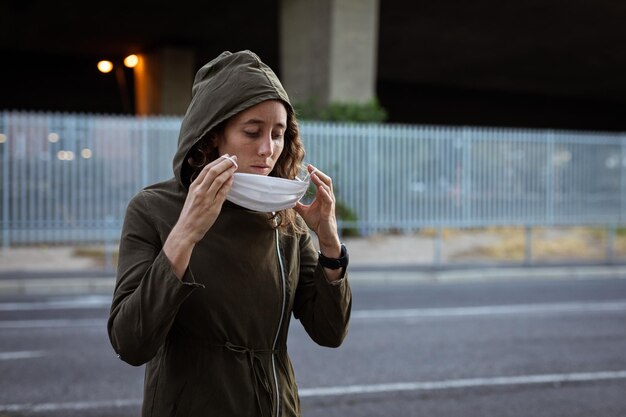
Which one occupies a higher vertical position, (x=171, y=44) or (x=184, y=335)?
(x=171, y=44)

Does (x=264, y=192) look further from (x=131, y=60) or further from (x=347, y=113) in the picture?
(x=347, y=113)

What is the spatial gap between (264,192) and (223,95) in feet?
0.84

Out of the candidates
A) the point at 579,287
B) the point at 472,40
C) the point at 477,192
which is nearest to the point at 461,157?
the point at 477,192

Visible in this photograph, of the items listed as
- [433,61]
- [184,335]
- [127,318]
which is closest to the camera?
[127,318]

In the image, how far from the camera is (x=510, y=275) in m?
13.4

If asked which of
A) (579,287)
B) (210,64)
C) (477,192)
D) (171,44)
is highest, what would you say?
(171,44)

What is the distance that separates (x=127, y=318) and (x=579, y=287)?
1182 centimetres

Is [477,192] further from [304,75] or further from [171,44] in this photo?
[171,44]

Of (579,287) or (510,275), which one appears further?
Answer: (510,275)

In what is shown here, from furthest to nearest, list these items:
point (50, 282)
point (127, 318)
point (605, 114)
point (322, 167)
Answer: point (605, 114) → point (322, 167) → point (50, 282) → point (127, 318)

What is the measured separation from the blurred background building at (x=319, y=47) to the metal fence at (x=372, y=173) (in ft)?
5.72

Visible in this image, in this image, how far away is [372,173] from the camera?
15.4 metres

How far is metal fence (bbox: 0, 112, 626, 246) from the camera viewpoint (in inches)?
548

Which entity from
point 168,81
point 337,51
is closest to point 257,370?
point 337,51
